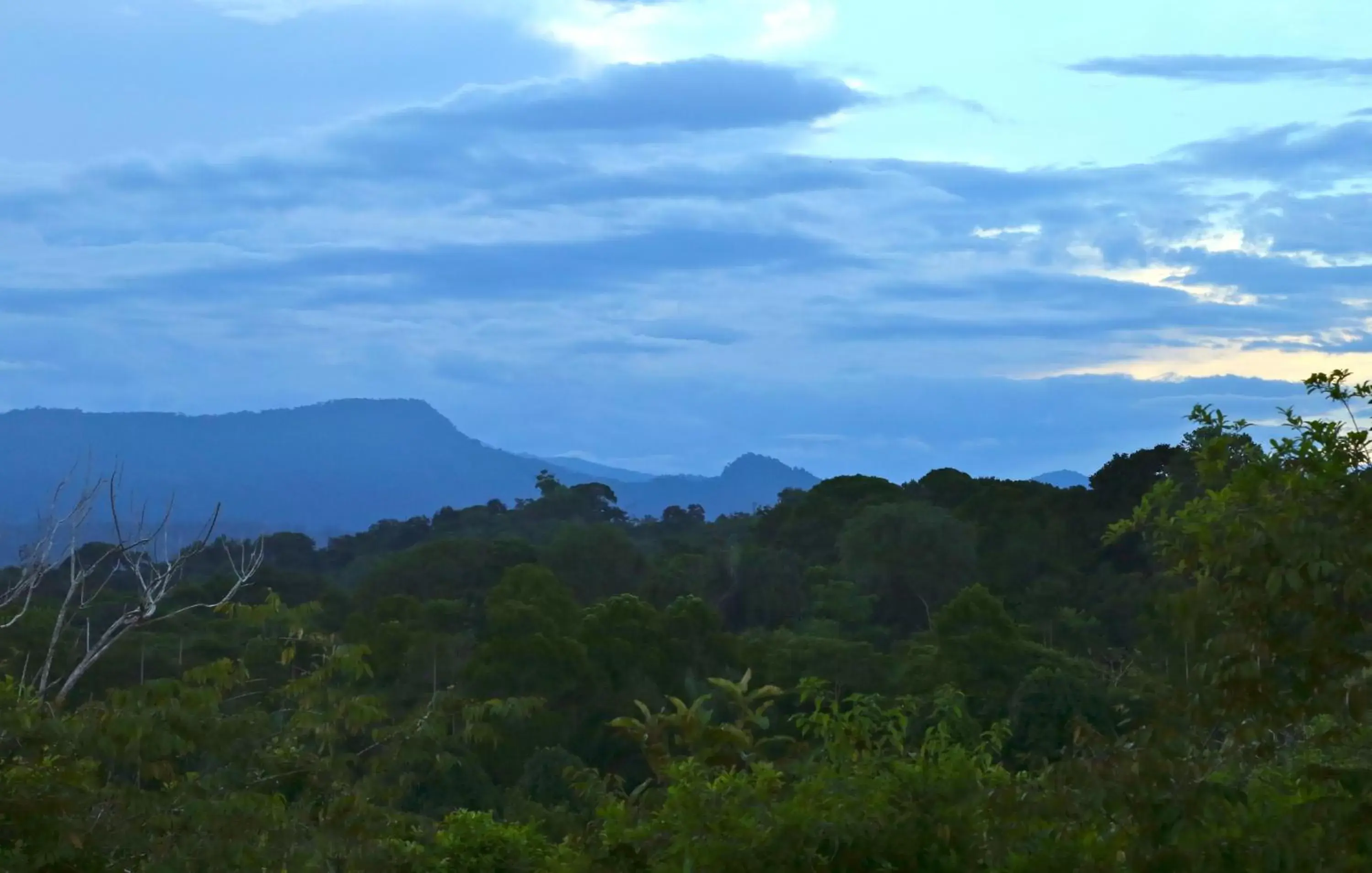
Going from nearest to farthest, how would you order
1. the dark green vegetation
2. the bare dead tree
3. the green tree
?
1. the dark green vegetation
2. the bare dead tree
3. the green tree

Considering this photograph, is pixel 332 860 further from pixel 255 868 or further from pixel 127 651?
pixel 127 651

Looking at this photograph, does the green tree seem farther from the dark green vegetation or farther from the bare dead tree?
the bare dead tree

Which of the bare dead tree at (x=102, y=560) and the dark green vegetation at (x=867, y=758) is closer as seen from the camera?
the dark green vegetation at (x=867, y=758)

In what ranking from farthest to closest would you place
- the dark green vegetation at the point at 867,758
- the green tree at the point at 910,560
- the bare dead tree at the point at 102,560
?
the green tree at the point at 910,560 → the bare dead tree at the point at 102,560 → the dark green vegetation at the point at 867,758

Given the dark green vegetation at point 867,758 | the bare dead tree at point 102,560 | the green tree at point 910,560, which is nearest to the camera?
the dark green vegetation at point 867,758

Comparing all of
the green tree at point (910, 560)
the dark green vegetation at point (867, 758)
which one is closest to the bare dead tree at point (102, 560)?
the dark green vegetation at point (867, 758)

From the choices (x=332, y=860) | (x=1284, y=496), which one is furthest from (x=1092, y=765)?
(x=332, y=860)

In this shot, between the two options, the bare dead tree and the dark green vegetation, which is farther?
the bare dead tree

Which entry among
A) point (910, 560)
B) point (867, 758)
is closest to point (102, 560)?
point (867, 758)

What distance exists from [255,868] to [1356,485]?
21.7 feet

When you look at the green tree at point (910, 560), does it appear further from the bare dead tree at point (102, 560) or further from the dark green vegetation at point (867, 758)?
the bare dead tree at point (102, 560)

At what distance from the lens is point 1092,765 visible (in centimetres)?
404

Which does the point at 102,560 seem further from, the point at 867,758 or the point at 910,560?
the point at 910,560

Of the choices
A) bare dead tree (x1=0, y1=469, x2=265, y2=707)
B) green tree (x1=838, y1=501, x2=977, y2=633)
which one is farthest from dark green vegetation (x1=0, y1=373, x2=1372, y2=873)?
green tree (x1=838, y1=501, x2=977, y2=633)
